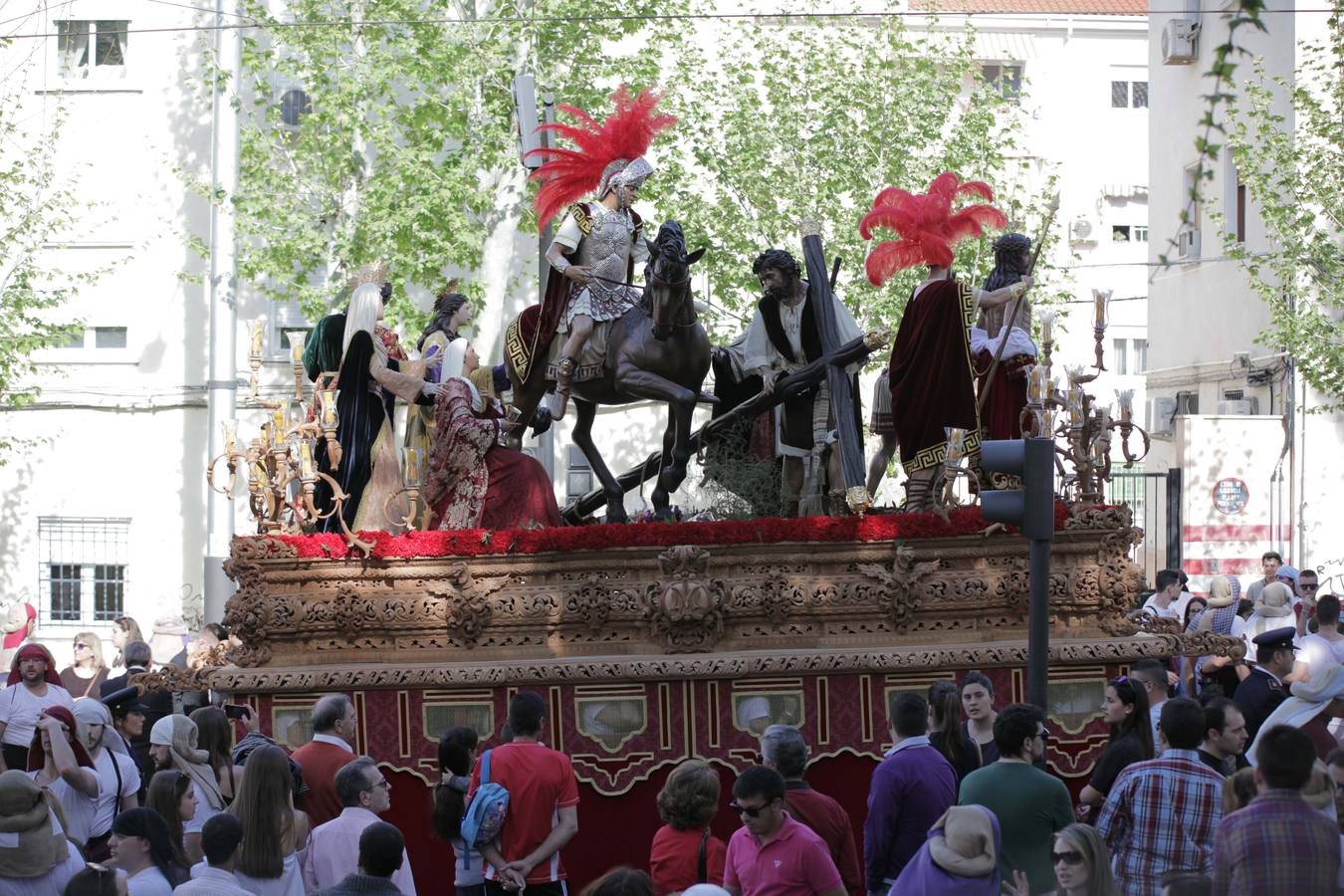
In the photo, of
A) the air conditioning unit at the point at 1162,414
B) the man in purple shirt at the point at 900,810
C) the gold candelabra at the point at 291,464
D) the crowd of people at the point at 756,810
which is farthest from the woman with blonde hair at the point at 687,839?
the air conditioning unit at the point at 1162,414

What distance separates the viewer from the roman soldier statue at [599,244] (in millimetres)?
13555

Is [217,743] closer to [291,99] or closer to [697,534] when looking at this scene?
[697,534]

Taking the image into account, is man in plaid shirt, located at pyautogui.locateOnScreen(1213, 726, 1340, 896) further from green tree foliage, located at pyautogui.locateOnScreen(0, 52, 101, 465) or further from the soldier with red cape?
green tree foliage, located at pyautogui.locateOnScreen(0, 52, 101, 465)

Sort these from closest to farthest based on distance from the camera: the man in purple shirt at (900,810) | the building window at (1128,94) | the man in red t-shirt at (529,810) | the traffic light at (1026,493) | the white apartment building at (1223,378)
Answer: the man in purple shirt at (900,810) < the man in red t-shirt at (529,810) < the traffic light at (1026,493) < the white apartment building at (1223,378) < the building window at (1128,94)

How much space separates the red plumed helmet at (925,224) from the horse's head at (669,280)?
1.38 m

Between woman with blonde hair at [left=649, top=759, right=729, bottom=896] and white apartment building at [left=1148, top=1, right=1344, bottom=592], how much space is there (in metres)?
15.9

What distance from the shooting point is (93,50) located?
28.0 metres

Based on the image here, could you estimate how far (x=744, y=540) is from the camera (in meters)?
12.1

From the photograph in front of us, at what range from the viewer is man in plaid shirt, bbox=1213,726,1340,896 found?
18.9 feet

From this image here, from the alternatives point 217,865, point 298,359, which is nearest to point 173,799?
point 217,865

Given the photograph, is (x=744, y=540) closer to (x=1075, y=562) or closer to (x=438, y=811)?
(x=1075, y=562)

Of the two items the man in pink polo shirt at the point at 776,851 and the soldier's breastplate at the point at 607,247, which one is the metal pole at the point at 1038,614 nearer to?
the man in pink polo shirt at the point at 776,851

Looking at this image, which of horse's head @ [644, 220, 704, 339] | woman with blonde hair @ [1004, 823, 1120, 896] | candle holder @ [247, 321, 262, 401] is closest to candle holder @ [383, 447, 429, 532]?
candle holder @ [247, 321, 262, 401]

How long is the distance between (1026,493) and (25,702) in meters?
5.31
